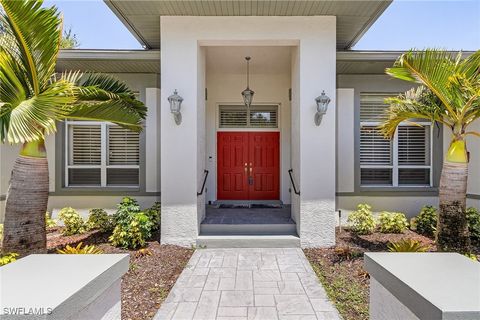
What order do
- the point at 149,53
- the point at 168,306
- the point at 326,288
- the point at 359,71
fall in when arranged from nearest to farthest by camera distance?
the point at 168,306 < the point at 326,288 < the point at 149,53 < the point at 359,71

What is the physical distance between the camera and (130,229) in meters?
5.49

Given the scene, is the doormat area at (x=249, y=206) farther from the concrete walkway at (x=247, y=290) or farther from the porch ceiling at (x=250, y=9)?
the porch ceiling at (x=250, y=9)

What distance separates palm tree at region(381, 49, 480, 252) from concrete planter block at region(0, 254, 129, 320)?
186 inches

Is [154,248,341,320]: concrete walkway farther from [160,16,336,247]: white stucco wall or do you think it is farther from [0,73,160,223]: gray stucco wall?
[0,73,160,223]: gray stucco wall

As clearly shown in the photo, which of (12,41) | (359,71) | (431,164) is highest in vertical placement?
(359,71)

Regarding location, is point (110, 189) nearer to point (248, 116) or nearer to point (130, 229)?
point (130, 229)

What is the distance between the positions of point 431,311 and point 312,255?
4.00 m

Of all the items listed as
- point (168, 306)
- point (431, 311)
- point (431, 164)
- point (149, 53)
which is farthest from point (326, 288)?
point (149, 53)

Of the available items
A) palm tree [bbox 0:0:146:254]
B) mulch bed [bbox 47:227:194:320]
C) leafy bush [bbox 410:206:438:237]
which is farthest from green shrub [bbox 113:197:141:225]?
leafy bush [bbox 410:206:438:237]

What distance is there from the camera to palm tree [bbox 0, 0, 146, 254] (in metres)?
3.75

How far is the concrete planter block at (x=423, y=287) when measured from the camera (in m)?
1.45

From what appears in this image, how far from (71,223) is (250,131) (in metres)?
5.14

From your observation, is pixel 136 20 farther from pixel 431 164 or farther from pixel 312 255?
pixel 431 164

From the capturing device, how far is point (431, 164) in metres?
7.38
